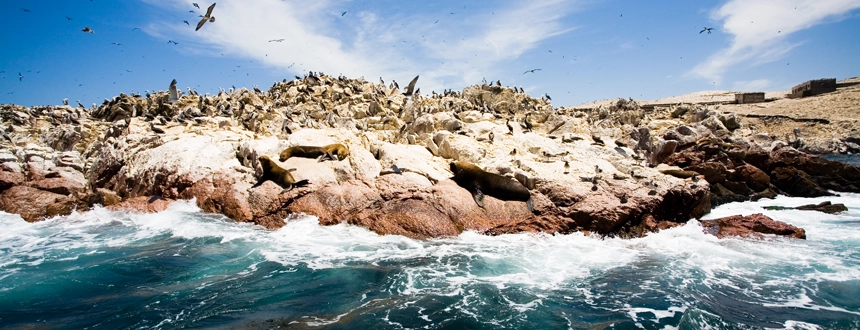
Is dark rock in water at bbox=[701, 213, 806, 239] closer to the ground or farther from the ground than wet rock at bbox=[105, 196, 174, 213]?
closer to the ground

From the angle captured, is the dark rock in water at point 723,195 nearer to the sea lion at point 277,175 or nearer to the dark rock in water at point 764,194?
Result: the dark rock in water at point 764,194

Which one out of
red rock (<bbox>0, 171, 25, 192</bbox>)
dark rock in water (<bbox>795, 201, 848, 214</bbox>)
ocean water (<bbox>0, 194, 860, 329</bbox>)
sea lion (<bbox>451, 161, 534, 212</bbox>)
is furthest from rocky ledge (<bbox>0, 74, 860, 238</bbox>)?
dark rock in water (<bbox>795, 201, 848, 214</bbox>)

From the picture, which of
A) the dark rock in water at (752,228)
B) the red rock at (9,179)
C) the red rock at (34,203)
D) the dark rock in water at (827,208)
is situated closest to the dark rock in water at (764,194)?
the dark rock in water at (827,208)

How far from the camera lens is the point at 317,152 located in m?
14.0

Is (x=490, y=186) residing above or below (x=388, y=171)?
below

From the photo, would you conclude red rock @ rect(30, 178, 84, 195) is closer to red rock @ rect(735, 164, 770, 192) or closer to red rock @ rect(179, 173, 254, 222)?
red rock @ rect(179, 173, 254, 222)

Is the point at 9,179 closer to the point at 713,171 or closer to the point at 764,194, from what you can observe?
the point at 713,171

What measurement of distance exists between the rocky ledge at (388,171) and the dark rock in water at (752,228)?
19 cm

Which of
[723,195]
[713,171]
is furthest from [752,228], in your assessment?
[713,171]

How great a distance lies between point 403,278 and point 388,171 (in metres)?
5.26

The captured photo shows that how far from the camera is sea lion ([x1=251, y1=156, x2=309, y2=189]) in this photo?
40.0 feet

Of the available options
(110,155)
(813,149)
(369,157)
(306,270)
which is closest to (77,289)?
(306,270)

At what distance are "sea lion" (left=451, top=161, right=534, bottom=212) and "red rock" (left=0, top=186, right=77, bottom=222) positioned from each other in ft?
39.9

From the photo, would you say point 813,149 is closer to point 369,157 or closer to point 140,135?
point 369,157
